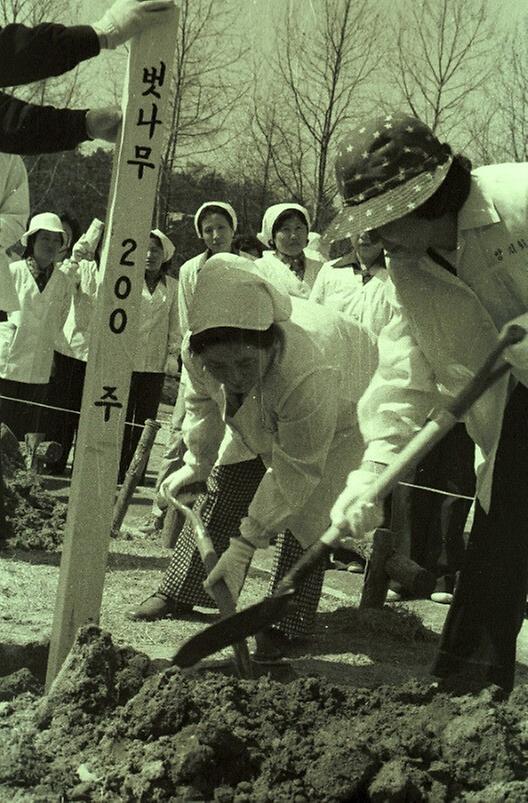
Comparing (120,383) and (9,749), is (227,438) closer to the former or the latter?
(120,383)

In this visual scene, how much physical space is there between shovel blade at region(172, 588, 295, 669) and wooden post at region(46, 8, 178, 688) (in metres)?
Result: 0.50

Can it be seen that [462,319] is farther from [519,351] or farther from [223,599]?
[223,599]

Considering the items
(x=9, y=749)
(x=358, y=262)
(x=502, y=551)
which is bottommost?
(x=9, y=749)

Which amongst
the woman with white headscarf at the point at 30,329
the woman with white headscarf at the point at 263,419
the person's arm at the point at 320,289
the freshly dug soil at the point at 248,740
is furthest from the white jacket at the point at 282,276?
the freshly dug soil at the point at 248,740

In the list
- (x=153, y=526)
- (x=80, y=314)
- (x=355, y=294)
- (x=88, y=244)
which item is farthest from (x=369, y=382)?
(x=80, y=314)

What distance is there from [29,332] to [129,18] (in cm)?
541

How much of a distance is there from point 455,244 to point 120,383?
115 centimetres

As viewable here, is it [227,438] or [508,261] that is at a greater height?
[508,261]

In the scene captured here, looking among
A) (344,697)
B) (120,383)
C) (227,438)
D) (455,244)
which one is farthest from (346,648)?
(455,244)

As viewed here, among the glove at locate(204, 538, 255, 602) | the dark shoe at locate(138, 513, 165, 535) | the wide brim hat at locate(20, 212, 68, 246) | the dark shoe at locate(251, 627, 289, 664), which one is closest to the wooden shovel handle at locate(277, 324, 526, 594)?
the glove at locate(204, 538, 255, 602)

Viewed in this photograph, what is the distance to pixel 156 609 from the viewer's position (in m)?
5.09

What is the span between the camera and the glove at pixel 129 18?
366 centimetres

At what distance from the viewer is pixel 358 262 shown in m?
6.41

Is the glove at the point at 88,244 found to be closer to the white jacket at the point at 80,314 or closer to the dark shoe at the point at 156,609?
the white jacket at the point at 80,314
